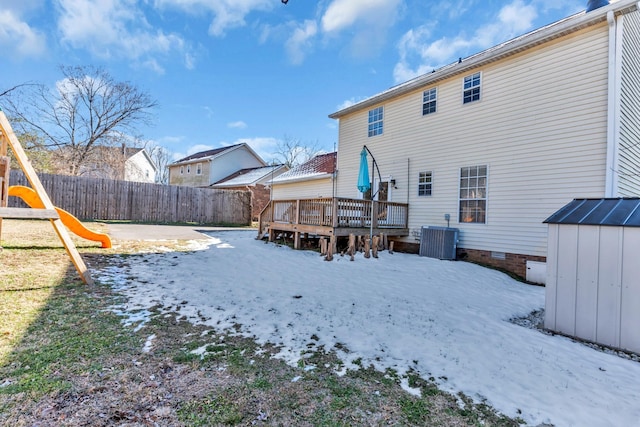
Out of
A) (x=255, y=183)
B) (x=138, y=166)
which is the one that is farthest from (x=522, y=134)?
(x=138, y=166)

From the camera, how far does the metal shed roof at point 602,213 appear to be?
3799 mm

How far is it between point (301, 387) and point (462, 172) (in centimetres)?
831

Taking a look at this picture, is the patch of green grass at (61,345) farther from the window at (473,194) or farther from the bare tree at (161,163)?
the bare tree at (161,163)

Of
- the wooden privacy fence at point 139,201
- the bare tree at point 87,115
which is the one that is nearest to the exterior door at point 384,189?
the wooden privacy fence at point 139,201

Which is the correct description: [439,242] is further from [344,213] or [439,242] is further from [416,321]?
[416,321]

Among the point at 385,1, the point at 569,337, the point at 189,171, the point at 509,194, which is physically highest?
the point at 385,1

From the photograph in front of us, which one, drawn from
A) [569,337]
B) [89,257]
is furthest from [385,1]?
[89,257]

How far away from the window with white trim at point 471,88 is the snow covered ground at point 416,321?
5.01 metres

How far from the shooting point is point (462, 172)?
9070mm

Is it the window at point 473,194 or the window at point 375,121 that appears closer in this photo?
the window at point 473,194

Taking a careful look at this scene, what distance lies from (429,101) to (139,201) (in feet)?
54.0

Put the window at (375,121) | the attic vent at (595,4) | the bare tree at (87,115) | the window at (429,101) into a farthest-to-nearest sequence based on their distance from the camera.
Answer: the bare tree at (87,115) < the window at (375,121) < the window at (429,101) < the attic vent at (595,4)

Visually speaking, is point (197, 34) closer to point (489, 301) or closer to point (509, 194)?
point (509, 194)

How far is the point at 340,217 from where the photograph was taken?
9055mm
